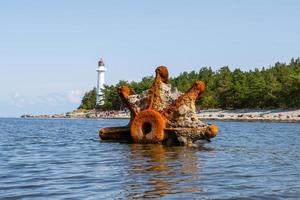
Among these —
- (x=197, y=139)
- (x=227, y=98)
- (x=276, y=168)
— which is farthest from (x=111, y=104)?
(x=276, y=168)

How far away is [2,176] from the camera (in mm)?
14844

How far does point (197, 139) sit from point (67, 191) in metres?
15.3

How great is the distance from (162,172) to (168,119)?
11181 mm

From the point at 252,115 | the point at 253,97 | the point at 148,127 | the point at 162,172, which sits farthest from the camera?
the point at 253,97

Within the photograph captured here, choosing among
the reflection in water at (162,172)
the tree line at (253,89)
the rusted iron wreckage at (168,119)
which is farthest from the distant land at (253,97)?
the reflection in water at (162,172)

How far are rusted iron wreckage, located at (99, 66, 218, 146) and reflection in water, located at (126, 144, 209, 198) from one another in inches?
98.3

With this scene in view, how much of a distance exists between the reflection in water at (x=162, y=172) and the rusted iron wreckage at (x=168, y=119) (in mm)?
2498

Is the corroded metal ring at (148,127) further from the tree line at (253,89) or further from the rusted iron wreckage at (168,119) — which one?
the tree line at (253,89)

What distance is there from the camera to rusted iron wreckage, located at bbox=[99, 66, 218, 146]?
86.1 ft

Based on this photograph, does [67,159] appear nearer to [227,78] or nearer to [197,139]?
[197,139]

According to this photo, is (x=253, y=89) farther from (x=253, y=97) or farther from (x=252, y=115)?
(x=252, y=115)

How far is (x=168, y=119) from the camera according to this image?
2655 cm

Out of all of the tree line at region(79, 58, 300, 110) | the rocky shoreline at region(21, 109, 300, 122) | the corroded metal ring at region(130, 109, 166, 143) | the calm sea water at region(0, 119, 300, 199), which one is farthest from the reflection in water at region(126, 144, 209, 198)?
the tree line at region(79, 58, 300, 110)

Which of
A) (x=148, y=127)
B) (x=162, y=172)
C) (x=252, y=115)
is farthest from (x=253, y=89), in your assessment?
(x=162, y=172)
